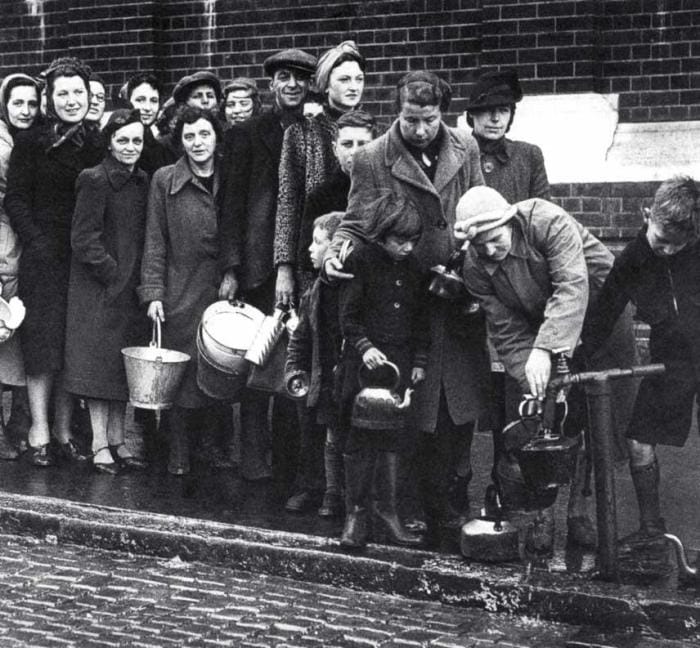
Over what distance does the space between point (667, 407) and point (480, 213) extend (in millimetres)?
1098

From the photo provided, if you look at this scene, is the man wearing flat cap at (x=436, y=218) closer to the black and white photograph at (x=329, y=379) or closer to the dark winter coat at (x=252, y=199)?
the black and white photograph at (x=329, y=379)

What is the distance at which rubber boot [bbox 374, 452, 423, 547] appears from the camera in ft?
19.7

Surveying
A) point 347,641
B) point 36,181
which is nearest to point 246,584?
point 347,641

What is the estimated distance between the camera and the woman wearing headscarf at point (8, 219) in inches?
300

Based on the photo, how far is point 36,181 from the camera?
7496 mm

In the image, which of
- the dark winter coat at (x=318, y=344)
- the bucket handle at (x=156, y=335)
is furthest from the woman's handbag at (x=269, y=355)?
the bucket handle at (x=156, y=335)

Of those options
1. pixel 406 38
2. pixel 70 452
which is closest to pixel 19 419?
pixel 70 452

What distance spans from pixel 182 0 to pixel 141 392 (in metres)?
4.84

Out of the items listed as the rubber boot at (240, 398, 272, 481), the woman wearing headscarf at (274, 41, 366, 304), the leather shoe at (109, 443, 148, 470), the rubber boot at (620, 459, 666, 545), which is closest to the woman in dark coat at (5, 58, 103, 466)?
the leather shoe at (109, 443, 148, 470)

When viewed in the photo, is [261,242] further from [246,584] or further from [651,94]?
[651,94]

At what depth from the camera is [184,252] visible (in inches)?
290

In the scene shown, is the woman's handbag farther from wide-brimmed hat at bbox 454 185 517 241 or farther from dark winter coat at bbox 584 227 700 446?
dark winter coat at bbox 584 227 700 446

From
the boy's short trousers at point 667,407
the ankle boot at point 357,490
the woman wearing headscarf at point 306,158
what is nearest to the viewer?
the boy's short trousers at point 667,407

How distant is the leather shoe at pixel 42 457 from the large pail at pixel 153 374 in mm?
732
